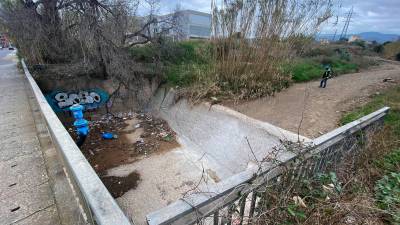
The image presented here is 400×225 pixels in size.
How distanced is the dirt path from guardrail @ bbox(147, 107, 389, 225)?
165cm

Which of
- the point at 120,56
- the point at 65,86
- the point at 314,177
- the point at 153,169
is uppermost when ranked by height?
the point at 120,56

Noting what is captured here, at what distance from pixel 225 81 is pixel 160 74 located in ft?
10.0

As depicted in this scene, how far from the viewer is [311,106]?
199 inches

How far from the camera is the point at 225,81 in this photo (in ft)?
19.6

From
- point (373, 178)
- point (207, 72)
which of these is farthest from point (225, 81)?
point (373, 178)

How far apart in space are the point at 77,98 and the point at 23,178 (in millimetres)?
6285

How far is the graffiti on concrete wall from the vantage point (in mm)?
7077

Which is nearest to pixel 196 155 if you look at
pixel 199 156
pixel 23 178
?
pixel 199 156

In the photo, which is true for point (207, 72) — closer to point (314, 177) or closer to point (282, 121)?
point (282, 121)

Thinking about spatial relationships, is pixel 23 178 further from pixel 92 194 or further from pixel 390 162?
pixel 390 162

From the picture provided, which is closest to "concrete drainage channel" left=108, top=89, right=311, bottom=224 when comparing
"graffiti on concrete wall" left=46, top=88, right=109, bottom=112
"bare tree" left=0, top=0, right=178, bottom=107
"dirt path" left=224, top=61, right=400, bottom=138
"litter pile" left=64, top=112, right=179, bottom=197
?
"litter pile" left=64, top=112, right=179, bottom=197

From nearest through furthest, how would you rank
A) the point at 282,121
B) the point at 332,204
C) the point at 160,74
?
the point at 332,204 → the point at 282,121 → the point at 160,74

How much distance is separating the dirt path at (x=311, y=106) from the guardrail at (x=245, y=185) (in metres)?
1.65

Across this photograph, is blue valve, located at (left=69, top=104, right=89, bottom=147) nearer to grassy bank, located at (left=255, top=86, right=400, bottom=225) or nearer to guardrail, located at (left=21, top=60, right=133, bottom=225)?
guardrail, located at (left=21, top=60, right=133, bottom=225)
